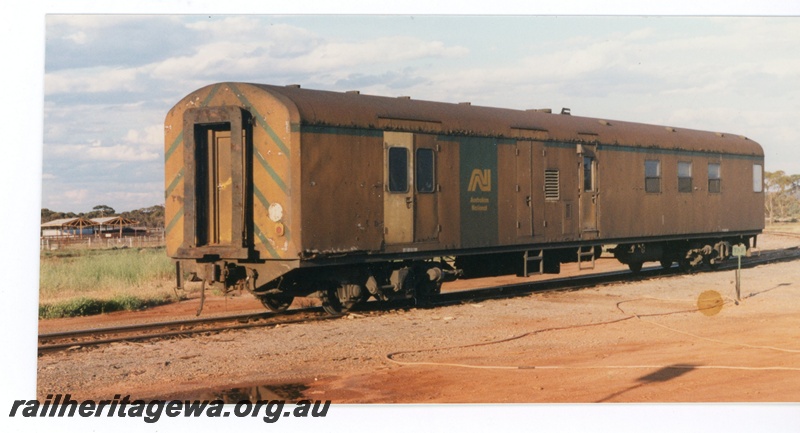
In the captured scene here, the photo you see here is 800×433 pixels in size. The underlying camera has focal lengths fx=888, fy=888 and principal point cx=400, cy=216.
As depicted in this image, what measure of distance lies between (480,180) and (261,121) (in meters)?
4.57

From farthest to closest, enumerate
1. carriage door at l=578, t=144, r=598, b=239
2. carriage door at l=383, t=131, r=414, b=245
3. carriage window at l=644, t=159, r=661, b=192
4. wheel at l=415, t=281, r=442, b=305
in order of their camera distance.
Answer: carriage window at l=644, t=159, r=661, b=192 < carriage door at l=578, t=144, r=598, b=239 < wheel at l=415, t=281, r=442, b=305 < carriage door at l=383, t=131, r=414, b=245

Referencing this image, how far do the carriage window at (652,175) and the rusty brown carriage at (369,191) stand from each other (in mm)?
1413

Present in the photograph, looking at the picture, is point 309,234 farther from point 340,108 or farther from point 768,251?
point 768,251

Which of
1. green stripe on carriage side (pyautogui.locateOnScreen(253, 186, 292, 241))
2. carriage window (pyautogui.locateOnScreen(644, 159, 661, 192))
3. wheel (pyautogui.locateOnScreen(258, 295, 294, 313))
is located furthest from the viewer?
carriage window (pyautogui.locateOnScreen(644, 159, 661, 192))

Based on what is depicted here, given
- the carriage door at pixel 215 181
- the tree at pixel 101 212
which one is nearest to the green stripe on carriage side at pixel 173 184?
the carriage door at pixel 215 181

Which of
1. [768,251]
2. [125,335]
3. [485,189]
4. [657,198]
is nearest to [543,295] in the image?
[485,189]

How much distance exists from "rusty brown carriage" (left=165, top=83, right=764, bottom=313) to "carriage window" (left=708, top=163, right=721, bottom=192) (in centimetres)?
432

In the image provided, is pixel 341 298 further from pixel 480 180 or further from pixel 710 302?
pixel 710 302

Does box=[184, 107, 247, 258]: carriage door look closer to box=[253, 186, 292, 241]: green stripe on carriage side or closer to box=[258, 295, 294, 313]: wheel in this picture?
box=[253, 186, 292, 241]: green stripe on carriage side

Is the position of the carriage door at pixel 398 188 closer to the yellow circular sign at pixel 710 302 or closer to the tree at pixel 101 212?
the yellow circular sign at pixel 710 302

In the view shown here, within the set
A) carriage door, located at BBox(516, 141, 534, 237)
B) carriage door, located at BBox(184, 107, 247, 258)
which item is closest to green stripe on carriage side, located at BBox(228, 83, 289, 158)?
carriage door, located at BBox(184, 107, 247, 258)

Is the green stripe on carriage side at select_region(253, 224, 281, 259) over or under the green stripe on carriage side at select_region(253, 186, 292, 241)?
under

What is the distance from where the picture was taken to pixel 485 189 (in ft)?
52.5

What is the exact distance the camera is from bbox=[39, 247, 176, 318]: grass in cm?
1633
